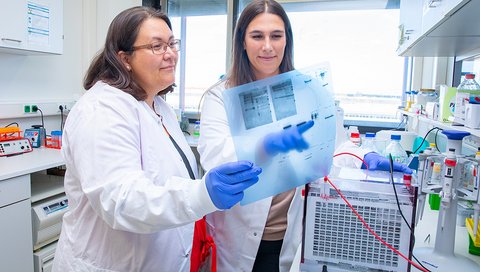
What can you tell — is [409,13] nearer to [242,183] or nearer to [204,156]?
[204,156]

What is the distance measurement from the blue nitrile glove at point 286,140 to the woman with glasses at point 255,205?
28cm

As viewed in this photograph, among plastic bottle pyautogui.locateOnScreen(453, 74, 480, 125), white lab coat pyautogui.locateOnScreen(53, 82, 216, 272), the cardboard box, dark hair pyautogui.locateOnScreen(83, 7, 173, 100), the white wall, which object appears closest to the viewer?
white lab coat pyautogui.locateOnScreen(53, 82, 216, 272)

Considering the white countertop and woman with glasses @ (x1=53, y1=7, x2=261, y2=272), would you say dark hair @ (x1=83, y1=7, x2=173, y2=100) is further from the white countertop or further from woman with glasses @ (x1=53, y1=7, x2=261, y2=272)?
the white countertop

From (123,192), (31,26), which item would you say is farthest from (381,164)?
(31,26)

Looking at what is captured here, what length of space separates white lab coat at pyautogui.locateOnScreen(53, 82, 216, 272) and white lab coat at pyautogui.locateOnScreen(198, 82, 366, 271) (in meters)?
0.15

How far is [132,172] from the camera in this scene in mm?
833

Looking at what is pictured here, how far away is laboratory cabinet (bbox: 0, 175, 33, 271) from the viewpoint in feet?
6.03

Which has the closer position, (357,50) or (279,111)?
(279,111)

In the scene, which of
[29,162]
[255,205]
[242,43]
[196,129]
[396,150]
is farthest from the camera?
[196,129]

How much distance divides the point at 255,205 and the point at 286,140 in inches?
15.9

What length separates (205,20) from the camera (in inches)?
151

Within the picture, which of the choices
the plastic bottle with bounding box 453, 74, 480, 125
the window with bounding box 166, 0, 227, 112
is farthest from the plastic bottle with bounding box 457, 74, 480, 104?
the window with bounding box 166, 0, 227, 112

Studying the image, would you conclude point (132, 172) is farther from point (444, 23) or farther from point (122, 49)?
point (444, 23)

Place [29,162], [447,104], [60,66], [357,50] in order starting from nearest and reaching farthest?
[447,104] < [29,162] < [60,66] < [357,50]
